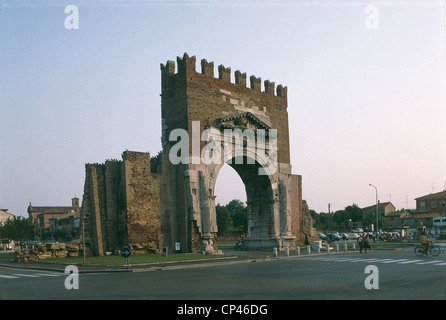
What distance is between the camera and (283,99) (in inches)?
1484

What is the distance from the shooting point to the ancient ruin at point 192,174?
26891mm

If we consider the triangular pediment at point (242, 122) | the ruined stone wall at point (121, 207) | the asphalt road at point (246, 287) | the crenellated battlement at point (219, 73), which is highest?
the crenellated battlement at point (219, 73)

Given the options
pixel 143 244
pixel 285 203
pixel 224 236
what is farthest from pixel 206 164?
pixel 224 236

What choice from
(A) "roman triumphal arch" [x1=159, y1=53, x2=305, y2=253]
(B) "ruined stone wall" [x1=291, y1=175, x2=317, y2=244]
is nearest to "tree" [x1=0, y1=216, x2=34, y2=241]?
(A) "roman triumphal arch" [x1=159, y1=53, x2=305, y2=253]

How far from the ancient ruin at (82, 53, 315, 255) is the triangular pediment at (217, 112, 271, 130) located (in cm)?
8

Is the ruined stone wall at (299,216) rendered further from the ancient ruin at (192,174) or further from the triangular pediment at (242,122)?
the triangular pediment at (242,122)

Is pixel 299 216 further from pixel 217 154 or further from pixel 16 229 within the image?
pixel 16 229

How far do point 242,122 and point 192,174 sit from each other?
21.3 ft

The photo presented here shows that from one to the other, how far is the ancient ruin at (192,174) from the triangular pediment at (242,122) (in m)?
0.08

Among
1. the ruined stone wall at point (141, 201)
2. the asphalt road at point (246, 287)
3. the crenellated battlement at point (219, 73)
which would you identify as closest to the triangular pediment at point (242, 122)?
the crenellated battlement at point (219, 73)

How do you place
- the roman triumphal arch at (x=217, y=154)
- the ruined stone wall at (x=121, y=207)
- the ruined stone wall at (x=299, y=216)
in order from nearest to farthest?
1. the ruined stone wall at (x=121, y=207)
2. the roman triumphal arch at (x=217, y=154)
3. the ruined stone wall at (x=299, y=216)
